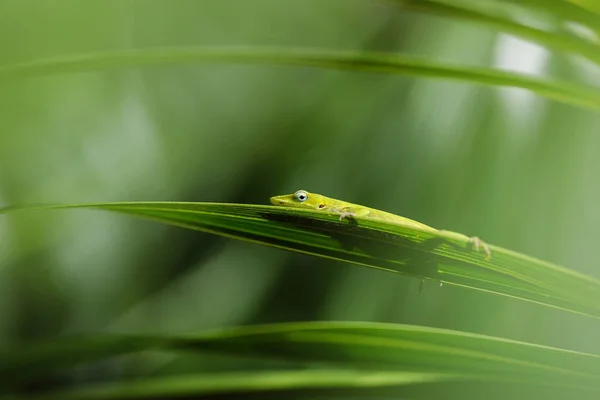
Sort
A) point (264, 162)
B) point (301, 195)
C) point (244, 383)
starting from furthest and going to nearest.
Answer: point (264, 162) < point (301, 195) < point (244, 383)

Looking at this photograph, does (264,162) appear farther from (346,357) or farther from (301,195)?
(346,357)

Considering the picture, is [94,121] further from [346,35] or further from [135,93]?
[346,35]

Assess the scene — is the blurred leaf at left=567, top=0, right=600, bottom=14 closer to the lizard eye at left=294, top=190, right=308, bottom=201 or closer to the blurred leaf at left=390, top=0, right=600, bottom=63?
the blurred leaf at left=390, top=0, right=600, bottom=63

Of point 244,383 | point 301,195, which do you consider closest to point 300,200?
point 301,195

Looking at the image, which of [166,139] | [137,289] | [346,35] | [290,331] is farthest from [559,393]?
[346,35]

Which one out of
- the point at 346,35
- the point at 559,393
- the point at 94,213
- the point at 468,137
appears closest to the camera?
the point at 559,393

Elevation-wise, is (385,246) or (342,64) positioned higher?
(342,64)
